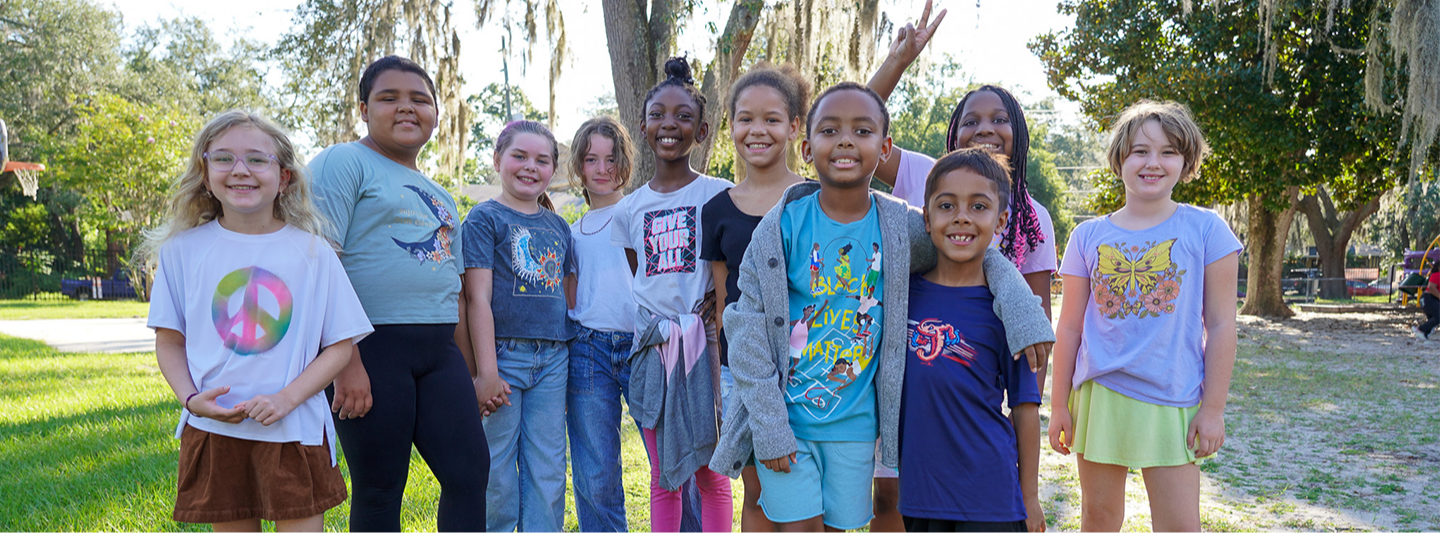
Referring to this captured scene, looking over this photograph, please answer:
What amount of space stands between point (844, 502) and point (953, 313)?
594mm

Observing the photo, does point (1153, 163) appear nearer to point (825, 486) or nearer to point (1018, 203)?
point (1018, 203)

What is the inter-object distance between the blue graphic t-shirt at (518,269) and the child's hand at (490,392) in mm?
174

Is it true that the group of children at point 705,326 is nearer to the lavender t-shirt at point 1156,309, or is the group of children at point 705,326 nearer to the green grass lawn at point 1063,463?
the lavender t-shirt at point 1156,309

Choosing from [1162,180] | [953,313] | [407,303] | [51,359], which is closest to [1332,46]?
[1162,180]

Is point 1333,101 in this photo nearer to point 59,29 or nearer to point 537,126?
point 537,126

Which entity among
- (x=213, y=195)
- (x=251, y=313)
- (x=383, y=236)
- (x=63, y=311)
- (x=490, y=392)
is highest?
(x=213, y=195)

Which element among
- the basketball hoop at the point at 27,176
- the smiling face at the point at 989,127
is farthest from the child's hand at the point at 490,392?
the basketball hoop at the point at 27,176

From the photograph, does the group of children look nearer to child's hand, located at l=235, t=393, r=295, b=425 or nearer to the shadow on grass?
child's hand, located at l=235, t=393, r=295, b=425

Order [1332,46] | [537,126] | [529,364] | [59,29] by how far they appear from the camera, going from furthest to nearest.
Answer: [59,29], [1332,46], [537,126], [529,364]

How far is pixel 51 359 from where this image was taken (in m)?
9.33

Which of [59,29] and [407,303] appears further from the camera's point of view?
[59,29]

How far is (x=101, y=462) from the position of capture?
4.77m

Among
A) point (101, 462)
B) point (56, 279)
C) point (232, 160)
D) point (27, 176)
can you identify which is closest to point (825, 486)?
point (232, 160)

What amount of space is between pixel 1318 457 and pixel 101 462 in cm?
733
